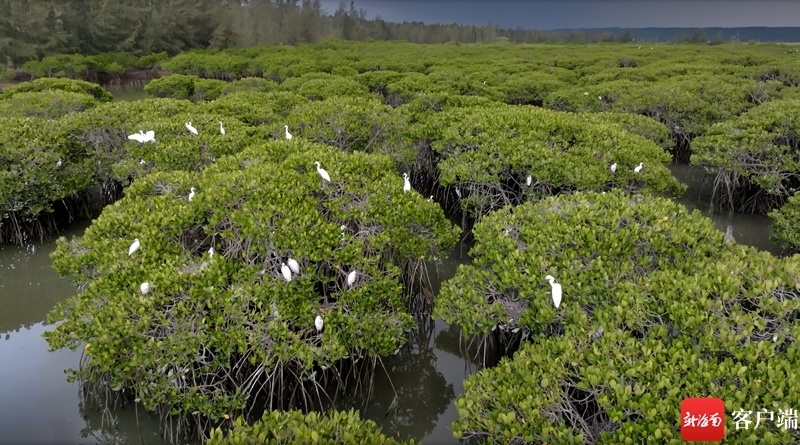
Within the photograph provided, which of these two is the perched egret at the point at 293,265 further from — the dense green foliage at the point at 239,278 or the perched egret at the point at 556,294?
the perched egret at the point at 556,294

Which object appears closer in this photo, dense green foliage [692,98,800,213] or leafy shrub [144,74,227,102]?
dense green foliage [692,98,800,213]

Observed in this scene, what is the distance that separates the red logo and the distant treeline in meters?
35.9

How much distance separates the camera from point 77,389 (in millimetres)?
4832

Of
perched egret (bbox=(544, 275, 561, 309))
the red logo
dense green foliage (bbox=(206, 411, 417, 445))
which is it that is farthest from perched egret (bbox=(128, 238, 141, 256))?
the red logo

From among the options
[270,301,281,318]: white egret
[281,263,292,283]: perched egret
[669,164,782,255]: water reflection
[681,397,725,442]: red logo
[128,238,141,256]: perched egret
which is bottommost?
[669,164,782,255]: water reflection

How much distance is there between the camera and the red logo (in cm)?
262

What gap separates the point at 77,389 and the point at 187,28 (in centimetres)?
4876

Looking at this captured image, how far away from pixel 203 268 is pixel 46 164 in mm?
5456

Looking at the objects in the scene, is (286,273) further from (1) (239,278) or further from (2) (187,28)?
(2) (187,28)

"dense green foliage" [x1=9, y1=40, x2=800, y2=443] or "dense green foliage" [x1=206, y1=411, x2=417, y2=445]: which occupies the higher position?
"dense green foliage" [x1=9, y1=40, x2=800, y2=443]

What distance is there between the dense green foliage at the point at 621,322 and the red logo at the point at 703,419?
0.17 feet

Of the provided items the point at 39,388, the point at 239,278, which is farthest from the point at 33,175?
the point at 239,278

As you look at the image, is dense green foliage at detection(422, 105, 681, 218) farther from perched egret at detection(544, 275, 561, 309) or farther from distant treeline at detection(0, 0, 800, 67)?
distant treeline at detection(0, 0, 800, 67)

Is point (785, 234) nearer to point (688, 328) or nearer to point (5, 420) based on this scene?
point (688, 328)
